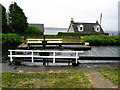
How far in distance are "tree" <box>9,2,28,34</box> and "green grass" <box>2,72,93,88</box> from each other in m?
21.6

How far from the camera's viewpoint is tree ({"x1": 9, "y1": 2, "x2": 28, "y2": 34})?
2590 centimetres

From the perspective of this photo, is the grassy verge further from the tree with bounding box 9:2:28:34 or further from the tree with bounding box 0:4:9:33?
the tree with bounding box 0:4:9:33

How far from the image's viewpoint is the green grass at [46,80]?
4.78 m

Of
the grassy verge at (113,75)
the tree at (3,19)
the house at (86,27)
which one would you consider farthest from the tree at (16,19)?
the grassy verge at (113,75)

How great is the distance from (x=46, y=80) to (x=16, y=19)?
2308 cm

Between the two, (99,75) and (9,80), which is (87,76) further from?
(9,80)

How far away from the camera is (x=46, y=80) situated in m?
5.26

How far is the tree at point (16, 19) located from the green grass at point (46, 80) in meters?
21.6

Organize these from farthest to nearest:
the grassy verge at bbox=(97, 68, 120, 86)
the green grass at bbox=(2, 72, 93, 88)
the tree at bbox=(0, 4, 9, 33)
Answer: the tree at bbox=(0, 4, 9, 33), the grassy verge at bbox=(97, 68, 120, 86), the green grass at bbox=(2, 72, 93, 88)

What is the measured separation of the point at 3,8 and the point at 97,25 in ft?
78.8

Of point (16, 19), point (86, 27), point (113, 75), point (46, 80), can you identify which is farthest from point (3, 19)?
point (113, 75)

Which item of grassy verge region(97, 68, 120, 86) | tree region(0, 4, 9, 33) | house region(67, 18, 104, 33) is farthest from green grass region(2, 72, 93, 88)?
house region(67, 18, 104, 33)

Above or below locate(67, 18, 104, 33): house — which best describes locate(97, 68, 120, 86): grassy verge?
below

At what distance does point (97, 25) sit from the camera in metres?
36.5
